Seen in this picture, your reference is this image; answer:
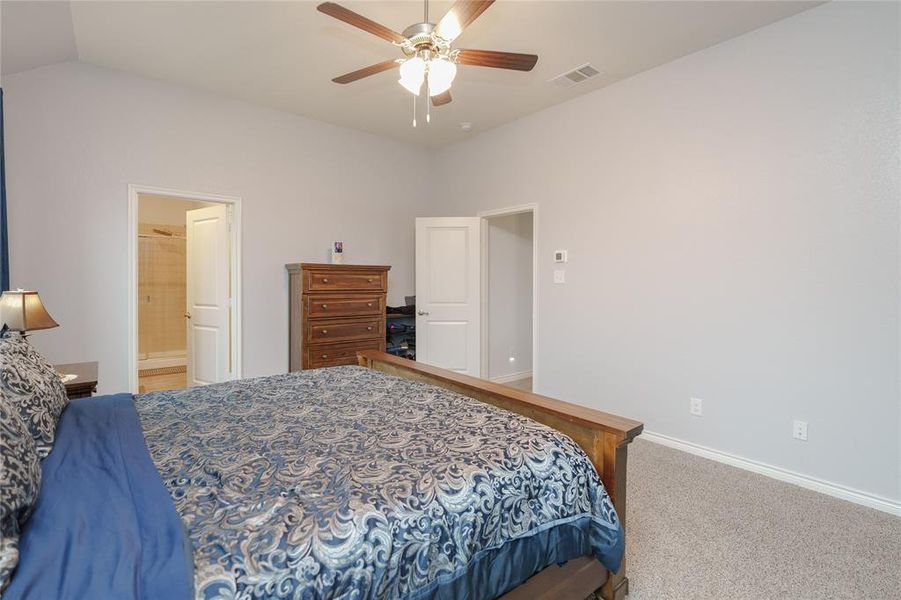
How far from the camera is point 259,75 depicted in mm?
3514

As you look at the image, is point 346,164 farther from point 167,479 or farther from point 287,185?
point 167,479

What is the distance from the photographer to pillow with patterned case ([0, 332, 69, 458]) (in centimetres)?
129

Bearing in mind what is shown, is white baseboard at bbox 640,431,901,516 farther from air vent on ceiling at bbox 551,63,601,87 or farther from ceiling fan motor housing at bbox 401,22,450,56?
ceiling fan motor housing at bbox 401,22,450,56

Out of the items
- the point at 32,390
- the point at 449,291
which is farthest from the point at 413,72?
the point at 449,291

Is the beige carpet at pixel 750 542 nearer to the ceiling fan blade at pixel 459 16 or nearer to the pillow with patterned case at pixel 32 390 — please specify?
the pillow with patterned case at pixel 32 390

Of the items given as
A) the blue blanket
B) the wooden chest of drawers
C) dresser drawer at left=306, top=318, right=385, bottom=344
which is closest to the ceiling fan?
the blue blanket

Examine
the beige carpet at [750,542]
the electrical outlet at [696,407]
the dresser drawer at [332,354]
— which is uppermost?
the dresser drawer at [332,354]

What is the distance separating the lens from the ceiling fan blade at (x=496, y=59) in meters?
2.18

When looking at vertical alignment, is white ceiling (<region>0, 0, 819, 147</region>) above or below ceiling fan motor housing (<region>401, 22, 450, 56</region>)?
above

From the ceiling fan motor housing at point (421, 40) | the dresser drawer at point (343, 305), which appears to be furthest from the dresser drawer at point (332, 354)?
the ceiling fan motor housing at point (421, 40)

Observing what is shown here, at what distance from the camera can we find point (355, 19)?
1967 mm

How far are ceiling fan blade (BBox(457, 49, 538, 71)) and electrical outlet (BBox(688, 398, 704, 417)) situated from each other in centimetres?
257

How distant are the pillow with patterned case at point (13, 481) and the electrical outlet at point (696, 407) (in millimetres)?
3544

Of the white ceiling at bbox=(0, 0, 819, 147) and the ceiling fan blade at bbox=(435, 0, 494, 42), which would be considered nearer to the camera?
the ceiling fan blade at bbox=(435, 0, 494, 42)
